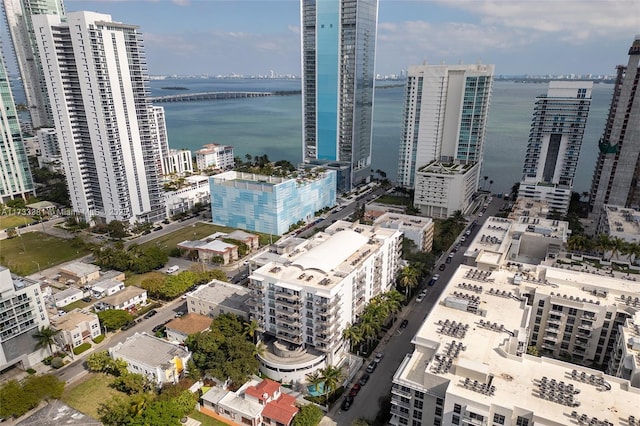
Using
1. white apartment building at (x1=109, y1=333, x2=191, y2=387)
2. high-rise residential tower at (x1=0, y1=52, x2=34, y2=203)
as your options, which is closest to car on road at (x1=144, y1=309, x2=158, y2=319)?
white apartment building at (x1=109, y1=333, x2=191, y2=387)

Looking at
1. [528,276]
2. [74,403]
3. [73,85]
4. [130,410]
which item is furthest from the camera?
[73,85]

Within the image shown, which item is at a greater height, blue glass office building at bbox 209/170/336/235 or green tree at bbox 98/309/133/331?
blue glass office building at bbox 209/170/336/235

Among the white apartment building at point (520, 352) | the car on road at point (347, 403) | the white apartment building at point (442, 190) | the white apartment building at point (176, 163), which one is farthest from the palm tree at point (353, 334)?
the white apartment building at point (176, 163)

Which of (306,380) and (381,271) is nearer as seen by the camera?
(306,380)

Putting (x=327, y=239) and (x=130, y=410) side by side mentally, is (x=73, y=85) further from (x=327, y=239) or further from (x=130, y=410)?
(x=130, y=410)

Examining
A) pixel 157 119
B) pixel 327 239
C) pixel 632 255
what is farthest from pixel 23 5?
pixel 632 255

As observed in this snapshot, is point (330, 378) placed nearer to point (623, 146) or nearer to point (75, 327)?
point (75, 327)

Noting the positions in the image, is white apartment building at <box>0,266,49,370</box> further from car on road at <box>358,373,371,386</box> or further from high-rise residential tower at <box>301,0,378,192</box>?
high-rise residential tower at <box>301,0,378,192</box>
